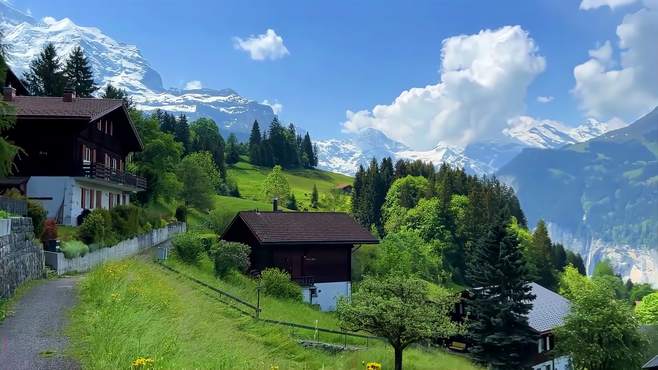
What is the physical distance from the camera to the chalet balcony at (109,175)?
38375mm

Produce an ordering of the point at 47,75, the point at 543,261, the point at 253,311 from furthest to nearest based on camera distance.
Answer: the point at 543,261
the point at 47,75
the point at 253,311

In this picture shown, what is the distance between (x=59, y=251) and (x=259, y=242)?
1905 centimetres

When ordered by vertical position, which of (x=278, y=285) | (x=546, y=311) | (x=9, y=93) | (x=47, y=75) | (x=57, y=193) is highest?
(x=47, y=75)

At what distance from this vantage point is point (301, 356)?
819 inches

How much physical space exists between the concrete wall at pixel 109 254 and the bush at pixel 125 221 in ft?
1.56

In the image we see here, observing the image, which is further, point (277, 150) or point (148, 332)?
point (277, 150)

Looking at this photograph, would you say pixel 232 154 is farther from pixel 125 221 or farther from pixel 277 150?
pixel 125 221

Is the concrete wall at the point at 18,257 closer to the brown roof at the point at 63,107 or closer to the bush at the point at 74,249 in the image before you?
the bush at the point at 74,249

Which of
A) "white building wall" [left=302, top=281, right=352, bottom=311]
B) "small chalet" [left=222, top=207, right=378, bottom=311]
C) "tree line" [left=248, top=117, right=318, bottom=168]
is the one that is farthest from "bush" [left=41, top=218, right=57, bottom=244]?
"tree line" [left=248, top=117, right=318, bottom=168]

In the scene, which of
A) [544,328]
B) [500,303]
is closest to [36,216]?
[500,303]

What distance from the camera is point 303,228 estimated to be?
46.2 metres

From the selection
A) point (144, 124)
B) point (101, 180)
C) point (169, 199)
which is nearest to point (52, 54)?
point (144, 124)

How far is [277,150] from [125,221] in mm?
140001

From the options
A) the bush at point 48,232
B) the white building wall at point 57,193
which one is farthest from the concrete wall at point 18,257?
the white building wall at point 57,193
